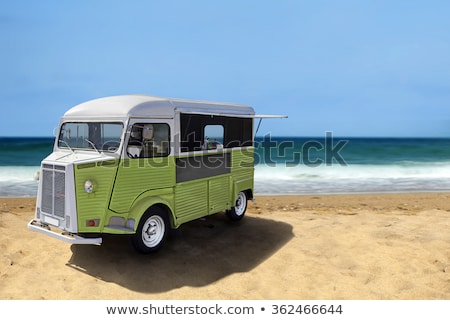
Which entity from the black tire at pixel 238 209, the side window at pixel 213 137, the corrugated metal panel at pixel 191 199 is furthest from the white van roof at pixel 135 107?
the black tire at pixel 238 209

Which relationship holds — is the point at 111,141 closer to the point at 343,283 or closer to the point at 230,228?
the point at 230,228

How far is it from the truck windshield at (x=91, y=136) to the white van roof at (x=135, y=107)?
0.17 meters

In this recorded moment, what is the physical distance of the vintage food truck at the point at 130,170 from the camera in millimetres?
6207

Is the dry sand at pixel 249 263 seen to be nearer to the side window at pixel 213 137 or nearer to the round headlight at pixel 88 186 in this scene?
the round headlight at pixel 88 186

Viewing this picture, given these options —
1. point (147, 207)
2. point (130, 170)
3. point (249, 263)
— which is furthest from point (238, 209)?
point (130, 170)

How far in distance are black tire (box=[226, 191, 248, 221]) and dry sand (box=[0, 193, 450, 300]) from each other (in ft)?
0.73

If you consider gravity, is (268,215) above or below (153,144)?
below

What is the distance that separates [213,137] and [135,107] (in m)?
2.37

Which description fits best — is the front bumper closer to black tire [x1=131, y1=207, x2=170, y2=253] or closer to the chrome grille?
the chrome grille

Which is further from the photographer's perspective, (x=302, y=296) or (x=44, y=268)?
(x=44, y=268)

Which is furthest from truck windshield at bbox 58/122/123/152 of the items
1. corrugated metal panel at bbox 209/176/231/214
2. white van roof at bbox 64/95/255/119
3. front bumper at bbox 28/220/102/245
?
corrugated metal panel at bbox 209/176/231/214

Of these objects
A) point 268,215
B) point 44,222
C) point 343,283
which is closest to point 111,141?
point 44,222
